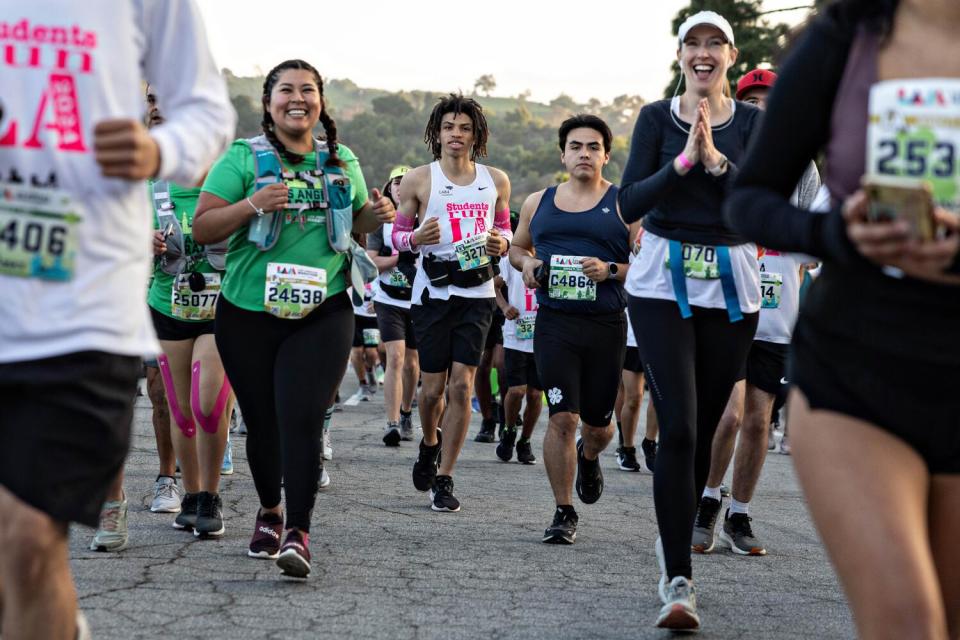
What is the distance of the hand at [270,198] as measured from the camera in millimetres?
6195

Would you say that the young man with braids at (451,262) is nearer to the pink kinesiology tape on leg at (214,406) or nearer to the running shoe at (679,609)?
the pink kinesiology tape on leg at (214,406)

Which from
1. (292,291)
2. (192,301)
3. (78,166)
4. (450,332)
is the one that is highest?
(78,166)

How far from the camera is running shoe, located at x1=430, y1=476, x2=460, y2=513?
8461mm

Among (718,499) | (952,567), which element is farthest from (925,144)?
(718,499)

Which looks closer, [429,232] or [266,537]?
[266,537]

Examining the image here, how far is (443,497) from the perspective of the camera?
8492 millimetres

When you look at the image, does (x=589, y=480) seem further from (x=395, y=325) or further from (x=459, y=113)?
(x=395, y=325)

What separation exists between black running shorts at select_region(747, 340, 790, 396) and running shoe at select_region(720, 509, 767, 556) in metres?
0.75

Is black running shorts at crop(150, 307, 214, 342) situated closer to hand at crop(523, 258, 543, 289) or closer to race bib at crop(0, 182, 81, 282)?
hand at crop(523, 258, 543, 289)

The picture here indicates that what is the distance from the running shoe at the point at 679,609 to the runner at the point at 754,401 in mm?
1888

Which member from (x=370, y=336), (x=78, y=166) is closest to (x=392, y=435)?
(x=370, y=336)

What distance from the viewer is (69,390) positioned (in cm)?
299

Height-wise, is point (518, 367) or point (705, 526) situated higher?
point (705, 526)

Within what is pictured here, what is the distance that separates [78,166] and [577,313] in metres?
4.95
